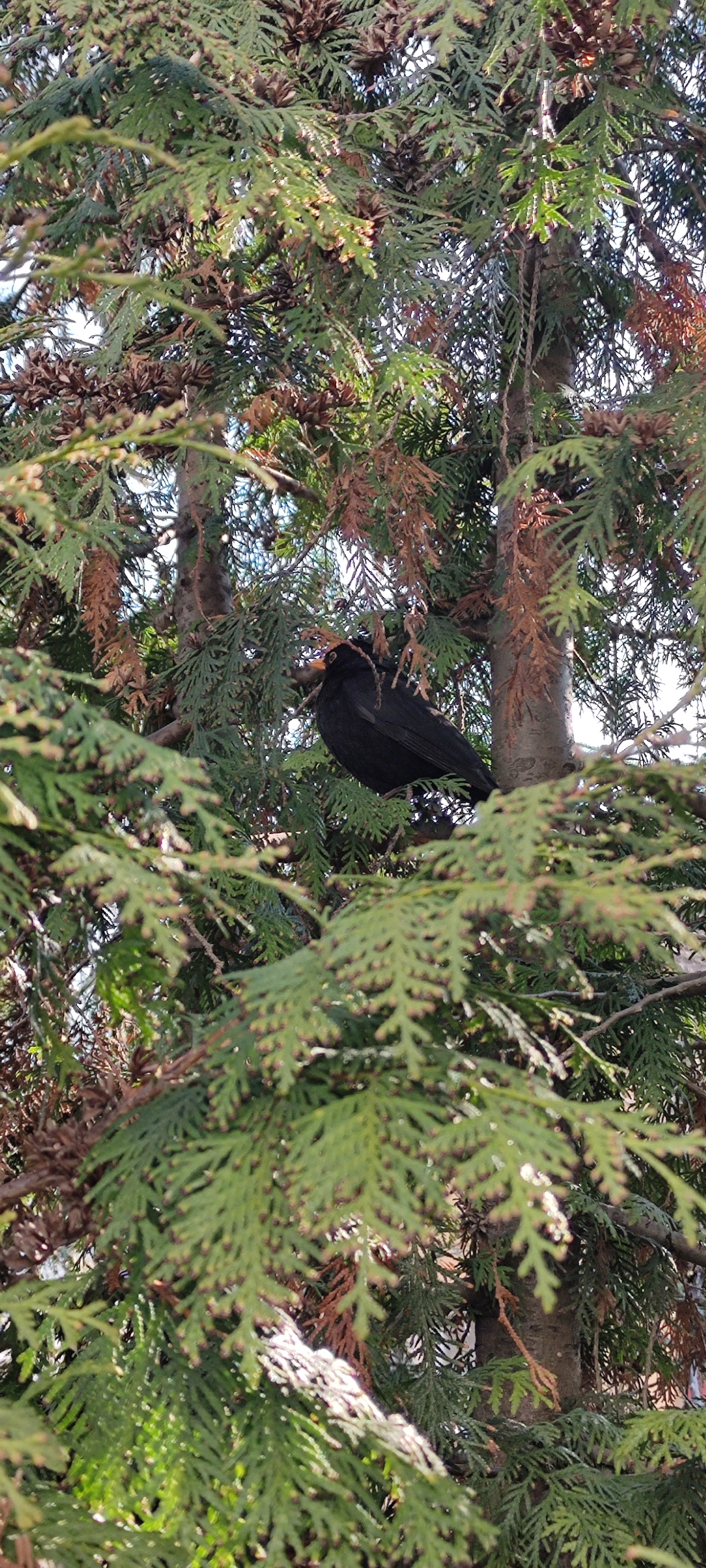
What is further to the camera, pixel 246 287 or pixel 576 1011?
pixel 246 287

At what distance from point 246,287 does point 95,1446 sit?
76.0 inches

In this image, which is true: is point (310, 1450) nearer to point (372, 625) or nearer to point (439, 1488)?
point (439, 1488)

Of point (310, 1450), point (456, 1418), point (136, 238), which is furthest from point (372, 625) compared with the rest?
point (310, 1450)

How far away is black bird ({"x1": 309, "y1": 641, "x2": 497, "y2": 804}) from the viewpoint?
8.64ft

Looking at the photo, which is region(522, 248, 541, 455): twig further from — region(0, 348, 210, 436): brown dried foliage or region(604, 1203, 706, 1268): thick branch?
region(604, 1203, 706, 1268): thick branch

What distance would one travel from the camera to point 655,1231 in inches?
81.7

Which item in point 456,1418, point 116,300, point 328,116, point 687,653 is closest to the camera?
point 328,116

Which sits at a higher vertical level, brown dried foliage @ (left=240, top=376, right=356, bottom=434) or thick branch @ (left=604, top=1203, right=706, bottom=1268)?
brown dried foliage @ (left=240, top=376, right=356, bottom=434)

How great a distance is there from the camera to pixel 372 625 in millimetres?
2123

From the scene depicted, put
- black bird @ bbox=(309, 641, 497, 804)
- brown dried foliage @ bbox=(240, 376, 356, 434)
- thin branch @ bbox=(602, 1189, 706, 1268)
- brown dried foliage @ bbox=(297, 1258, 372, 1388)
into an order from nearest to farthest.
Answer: brown dried foliage @ bbox=(297, 1258, 372, 1388), brown dried foliage @ bbox=(240, 376, 356, 434), thin branch @ bbox=(602, 1189, 706, 1268), black bird @ bbox=(309, 641, 497, 804)

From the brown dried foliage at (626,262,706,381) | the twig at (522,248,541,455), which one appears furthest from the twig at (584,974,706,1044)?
the brown dried foliage at (626,262,706,381)

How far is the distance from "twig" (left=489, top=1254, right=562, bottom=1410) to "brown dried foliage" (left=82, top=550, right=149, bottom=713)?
107cm

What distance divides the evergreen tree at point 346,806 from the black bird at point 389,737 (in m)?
0.08

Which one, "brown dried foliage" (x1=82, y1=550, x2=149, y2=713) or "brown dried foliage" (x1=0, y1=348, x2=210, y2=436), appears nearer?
"brown dried foliage" (x1=0, y1=348, x2=210, y2=436)
